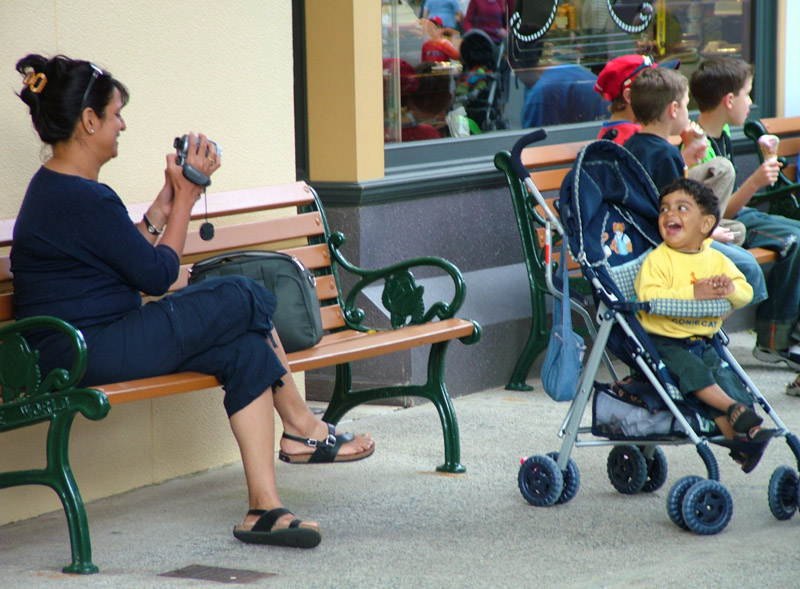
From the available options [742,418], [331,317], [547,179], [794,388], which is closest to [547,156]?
[547,179]

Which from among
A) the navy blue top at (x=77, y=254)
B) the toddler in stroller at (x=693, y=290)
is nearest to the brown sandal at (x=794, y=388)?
the toddler in stroller at (x=693, y=290)

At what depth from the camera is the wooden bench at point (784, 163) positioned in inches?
289

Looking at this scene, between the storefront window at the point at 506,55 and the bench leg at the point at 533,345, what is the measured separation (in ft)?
3.71

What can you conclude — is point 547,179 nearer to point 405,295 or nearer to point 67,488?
point 405,295

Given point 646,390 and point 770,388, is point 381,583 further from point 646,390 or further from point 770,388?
point 770,388

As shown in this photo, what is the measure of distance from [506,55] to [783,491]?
152 inches

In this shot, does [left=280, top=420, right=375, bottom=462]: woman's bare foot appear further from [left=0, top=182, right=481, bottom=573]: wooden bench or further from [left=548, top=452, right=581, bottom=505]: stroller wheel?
[left=548, top=452, right=581, bottom=505]: stroller wheel

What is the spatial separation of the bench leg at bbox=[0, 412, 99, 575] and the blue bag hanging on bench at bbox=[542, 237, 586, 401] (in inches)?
63.1

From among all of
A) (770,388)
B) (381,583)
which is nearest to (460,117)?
(770,388)

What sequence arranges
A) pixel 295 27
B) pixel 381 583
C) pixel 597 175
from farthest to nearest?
pixel 295 27 → pixel 597 175 → pixel 381 583

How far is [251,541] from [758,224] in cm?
378

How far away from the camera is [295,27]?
21.1ft

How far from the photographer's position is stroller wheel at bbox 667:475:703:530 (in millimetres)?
4137

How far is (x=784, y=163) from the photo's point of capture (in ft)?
25.5
